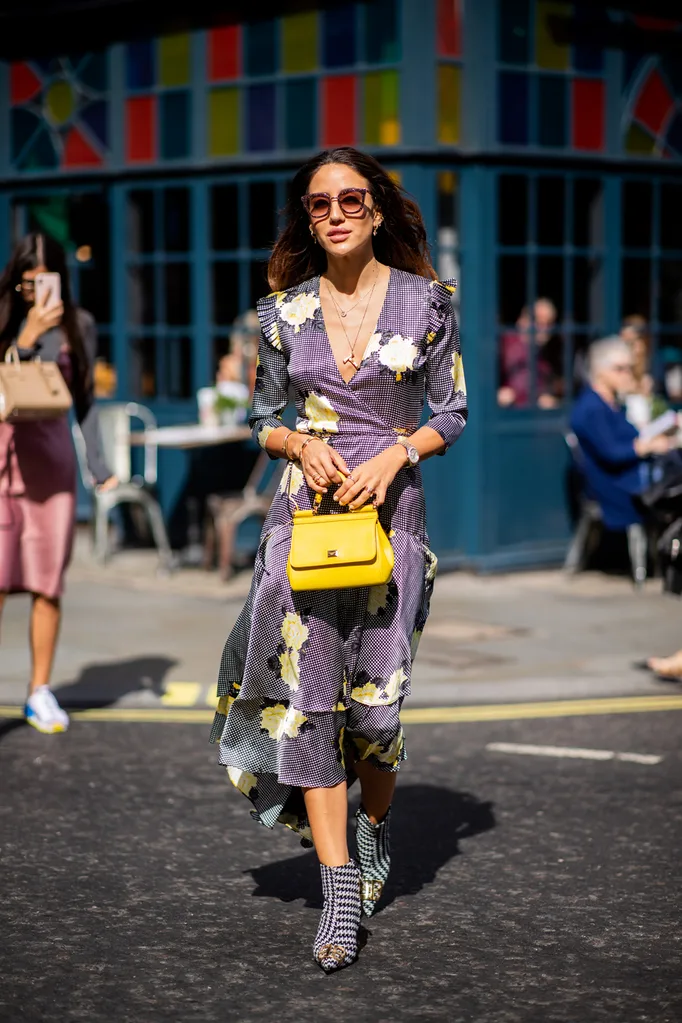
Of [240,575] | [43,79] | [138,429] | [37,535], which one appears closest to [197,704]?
[37,535]

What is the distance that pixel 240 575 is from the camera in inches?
458

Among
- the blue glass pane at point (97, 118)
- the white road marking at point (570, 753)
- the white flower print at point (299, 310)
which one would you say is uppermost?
the blue glass pane at point (97, 118)

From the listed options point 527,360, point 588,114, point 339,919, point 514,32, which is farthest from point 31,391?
point 588,114

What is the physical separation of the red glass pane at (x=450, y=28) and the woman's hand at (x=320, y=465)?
7.37 meters

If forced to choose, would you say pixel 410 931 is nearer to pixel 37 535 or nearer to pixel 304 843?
pixel 304 843

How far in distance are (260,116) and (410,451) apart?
7.74 metres

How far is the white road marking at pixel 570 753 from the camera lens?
21.8ft

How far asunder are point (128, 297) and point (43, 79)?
1.73 meters

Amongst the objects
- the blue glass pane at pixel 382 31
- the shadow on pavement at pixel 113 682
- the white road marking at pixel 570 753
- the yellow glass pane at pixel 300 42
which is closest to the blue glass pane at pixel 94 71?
the yellow glass pane at pixel 300 42

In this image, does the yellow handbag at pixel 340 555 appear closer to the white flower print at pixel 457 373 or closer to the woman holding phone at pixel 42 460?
the white flower print at pixel 457 373

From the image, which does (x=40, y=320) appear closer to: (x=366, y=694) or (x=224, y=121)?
(x=366, y=694)

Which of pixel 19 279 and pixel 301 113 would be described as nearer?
pixel 19 279

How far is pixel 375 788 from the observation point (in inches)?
186


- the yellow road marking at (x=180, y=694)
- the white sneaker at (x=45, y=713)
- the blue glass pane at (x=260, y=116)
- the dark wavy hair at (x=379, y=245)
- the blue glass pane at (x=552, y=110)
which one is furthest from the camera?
the blue glass pane at (x=260, y=116)
